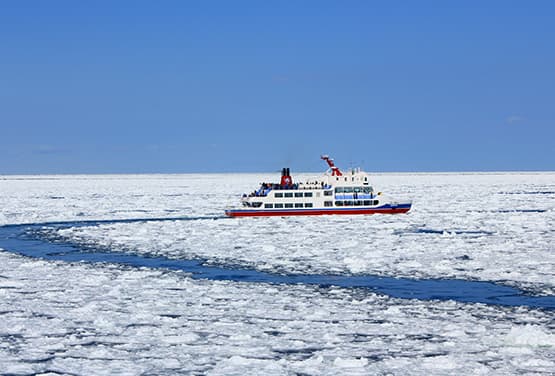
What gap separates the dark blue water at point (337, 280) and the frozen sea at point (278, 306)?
0.25 feet

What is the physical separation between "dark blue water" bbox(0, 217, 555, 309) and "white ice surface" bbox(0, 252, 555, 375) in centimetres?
85

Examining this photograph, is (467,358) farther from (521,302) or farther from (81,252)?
(81,252)

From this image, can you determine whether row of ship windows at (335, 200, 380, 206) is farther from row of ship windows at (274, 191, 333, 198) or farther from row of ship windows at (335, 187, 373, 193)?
row of ship windows at (274, 191, 333, 198)

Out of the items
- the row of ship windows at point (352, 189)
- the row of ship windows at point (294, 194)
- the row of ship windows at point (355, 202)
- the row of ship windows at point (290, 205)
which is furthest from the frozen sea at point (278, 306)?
the row of ship windows at point (352, 189)

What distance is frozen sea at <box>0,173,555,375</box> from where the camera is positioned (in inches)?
403

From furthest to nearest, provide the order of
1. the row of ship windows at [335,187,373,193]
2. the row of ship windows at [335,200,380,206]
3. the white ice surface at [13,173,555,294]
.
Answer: the row of ship windows at [335,187,373,193], the row of ship windows at [335,200,380,206], the white ice surface at [13,173,555,294]

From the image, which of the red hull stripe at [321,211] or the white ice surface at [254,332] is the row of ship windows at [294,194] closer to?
the red hull stripe at [321,211]

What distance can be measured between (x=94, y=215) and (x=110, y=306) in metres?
31.6

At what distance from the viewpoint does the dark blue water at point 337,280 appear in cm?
1520

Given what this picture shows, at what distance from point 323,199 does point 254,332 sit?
32.9 meters

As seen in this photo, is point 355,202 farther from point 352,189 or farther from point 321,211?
point 321,211

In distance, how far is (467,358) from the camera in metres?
10.3

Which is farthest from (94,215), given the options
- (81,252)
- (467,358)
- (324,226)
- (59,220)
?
(467,358)

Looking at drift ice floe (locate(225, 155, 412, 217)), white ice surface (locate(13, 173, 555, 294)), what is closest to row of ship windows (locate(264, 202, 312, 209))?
drift ice floe (locate(225, 155, 412, 217))
